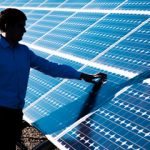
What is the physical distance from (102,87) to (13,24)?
5.67 ft

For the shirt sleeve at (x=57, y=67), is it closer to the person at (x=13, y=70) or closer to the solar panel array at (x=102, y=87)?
the person at (x=13, y=70)

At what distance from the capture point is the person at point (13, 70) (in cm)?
550

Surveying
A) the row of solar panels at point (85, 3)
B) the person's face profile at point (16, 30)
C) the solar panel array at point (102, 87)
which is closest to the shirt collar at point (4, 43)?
the person's face profile at point (16, 30)

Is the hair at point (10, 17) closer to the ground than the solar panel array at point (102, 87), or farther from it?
farther from it

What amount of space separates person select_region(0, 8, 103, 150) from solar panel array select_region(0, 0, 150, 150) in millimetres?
501

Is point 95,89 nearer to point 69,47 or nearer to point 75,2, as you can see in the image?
point 69,47

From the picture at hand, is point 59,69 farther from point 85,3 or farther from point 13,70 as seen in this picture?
point 85,3

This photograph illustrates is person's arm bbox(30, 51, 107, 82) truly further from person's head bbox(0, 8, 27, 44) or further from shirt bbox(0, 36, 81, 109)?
person's head bbox(0, 8, 27, 44)

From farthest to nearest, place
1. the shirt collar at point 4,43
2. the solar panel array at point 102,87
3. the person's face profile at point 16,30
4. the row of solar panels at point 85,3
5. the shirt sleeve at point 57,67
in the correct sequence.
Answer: the row of solar panels at point 85,3 < the shirt sleeve at point 57,67 < the shirt collar at point 4,43 < the person's face profile at point 16,30 < the solar panel array at point 102,87

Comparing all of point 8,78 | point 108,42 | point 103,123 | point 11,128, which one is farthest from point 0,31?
point 108,42

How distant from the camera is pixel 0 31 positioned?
5.80m

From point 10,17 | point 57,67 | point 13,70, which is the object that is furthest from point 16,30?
point 57,67

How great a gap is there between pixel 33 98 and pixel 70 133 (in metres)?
2.03

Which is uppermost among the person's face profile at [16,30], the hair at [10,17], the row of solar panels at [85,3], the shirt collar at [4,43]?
the hair at [10,17]
